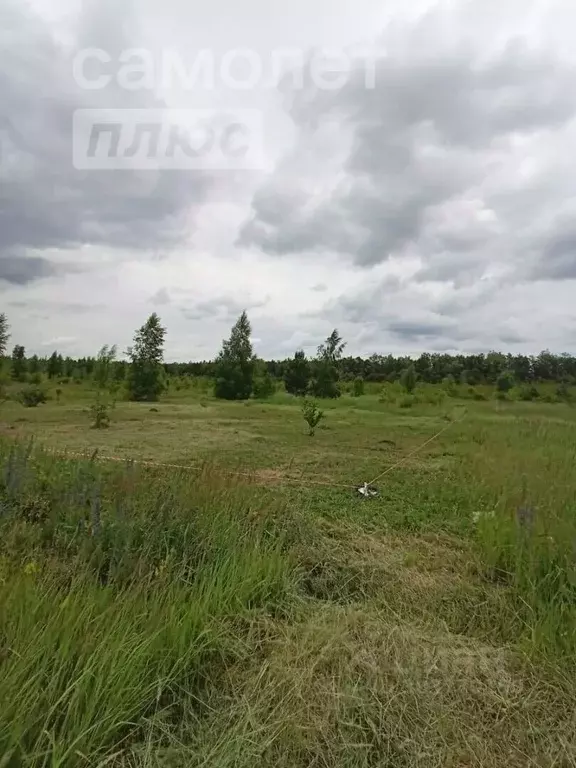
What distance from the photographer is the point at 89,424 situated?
8617 millimetres

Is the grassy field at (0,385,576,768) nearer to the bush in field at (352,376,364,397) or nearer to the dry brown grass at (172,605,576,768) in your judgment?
the dry brown grass at (172,605,576,768)

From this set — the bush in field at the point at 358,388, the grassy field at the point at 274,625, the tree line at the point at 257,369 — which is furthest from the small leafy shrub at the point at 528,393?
the grassy field at the point at 274,625

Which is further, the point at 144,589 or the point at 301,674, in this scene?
the point at 144,589

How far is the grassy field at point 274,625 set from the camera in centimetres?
139

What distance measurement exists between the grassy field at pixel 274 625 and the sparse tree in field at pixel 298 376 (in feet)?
65.8

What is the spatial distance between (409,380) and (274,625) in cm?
2022

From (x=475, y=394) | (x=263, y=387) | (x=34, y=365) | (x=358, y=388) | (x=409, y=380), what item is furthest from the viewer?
(x=34, y=365)

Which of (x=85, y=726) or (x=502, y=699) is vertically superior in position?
(x=85, y=726)

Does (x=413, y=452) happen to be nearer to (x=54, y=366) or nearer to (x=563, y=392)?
(x=563, y=392)

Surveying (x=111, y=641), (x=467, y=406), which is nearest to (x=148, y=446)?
(x=111, y=641)

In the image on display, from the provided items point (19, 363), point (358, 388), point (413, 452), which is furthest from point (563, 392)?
point (19, 363)

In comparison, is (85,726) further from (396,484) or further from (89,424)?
(89,424)

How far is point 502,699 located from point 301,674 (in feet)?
2.25

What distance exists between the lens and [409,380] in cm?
2141
